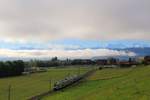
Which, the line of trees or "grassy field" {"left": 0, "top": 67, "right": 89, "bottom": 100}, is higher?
the line of trees

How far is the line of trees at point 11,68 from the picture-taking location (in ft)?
476

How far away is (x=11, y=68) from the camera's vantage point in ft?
492

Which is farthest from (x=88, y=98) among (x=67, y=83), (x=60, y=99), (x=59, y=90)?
(x=67, y=83)

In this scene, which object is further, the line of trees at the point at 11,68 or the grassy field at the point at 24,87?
the line of trees at the point at 11,68

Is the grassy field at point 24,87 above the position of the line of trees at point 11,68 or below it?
below

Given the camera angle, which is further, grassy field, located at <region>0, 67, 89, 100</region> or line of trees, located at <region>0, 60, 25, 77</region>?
line of trees, located at <region>0, 60, 25, 77</region>

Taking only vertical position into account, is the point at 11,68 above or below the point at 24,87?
above

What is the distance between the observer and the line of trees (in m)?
145

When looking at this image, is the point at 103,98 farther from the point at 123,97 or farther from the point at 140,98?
the point at 140,98

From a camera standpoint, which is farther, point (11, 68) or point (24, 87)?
point (11, 68)

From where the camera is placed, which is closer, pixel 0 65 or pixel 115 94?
pixel 115 94

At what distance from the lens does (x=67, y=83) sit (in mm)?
88500

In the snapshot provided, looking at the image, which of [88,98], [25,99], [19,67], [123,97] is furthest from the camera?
[19,67]

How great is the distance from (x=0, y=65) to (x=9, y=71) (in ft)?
21.3
